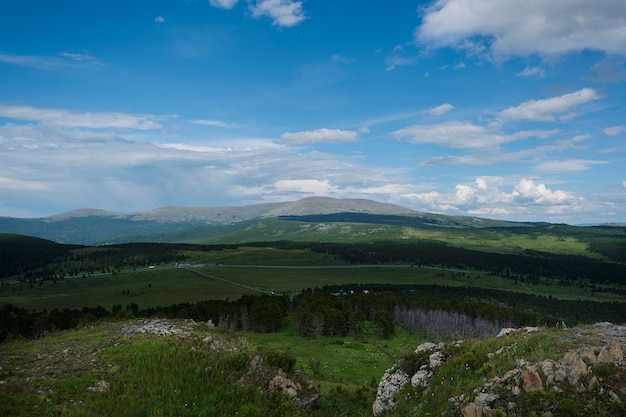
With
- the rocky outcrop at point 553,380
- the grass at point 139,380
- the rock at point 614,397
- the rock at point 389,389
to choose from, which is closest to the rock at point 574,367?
the rocky outcrop at point 553,380

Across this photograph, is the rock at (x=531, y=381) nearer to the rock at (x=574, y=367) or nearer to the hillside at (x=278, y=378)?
the hillside at (x=278, y=378)

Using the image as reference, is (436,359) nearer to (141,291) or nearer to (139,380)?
(139,380)

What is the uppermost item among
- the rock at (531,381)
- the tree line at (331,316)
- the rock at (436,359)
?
the rock at (531,381)

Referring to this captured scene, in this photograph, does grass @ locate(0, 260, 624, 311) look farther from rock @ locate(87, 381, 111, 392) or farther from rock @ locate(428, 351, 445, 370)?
rock @ locate(428, 351, 445, 370)

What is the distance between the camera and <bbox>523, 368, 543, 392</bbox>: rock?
16.6 m

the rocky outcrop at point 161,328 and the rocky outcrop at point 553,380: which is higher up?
the rocky outcrop at point 553,380

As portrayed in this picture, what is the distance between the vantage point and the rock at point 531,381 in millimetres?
16609

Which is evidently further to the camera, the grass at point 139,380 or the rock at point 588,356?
the grass at point 139,380

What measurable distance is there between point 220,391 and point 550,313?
506 ft

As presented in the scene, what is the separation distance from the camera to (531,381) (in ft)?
55.2

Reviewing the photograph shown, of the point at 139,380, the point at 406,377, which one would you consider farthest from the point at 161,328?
the point at 406,377

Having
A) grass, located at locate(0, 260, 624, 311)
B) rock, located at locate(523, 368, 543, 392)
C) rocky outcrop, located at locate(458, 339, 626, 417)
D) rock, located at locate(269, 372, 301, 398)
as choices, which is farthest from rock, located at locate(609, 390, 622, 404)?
grass, located at locate(0, 260, 624, 311)

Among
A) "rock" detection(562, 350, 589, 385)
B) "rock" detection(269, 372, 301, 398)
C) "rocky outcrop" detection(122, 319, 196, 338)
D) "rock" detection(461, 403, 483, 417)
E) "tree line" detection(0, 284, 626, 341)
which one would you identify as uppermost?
"rock" detection(562, 350, 589, 385)

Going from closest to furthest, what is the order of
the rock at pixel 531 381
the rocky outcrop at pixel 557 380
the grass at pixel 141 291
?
the rocky outcrop at pixel 557 380
the rock at pixel 531 381
the grass at pixel 141 291
